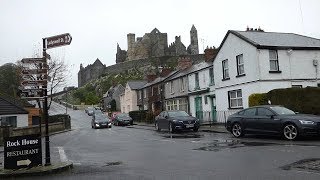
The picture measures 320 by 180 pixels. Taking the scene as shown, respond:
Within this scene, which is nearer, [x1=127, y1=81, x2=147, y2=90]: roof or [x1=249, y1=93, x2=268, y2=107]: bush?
[x1=249, y1=93, x2=268, y2=107]: bush

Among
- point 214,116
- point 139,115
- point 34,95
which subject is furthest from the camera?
point 139,115

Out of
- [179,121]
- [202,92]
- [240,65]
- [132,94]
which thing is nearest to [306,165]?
[179,121]

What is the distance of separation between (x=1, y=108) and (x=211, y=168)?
32.9 metres

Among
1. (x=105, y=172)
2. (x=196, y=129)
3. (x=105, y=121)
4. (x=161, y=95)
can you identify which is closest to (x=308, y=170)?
(x=105, y=172)

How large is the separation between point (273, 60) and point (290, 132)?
1172 centimetres

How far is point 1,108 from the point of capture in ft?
127

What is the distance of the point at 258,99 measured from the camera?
25.8 m

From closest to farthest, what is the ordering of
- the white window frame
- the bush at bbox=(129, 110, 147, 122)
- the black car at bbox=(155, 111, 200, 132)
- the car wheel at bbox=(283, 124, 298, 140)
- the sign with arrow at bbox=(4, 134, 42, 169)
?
the sign with arrow at bbox=(4, 134, 42, 169) < the car wheel at bbox=(283, 124, 298, 140) < the black car at bbox=(155, 111, 200, 132) < the white window frame < the bush at bbox=(129, 110, 147, 122)

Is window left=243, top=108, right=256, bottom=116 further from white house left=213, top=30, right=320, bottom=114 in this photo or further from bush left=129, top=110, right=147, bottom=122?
bush left=129, top=110, right=147, bottom=122

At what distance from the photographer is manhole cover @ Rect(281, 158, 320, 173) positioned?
31.2ft

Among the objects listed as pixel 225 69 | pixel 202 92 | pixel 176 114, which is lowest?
pixel 176 114

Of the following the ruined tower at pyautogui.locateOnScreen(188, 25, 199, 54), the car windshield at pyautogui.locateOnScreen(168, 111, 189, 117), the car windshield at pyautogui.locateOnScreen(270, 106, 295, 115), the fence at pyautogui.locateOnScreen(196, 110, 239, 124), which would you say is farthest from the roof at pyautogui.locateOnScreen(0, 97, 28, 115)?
the ruined tower at pyautogui.locateOnScreen(188, 25, 199, 54)

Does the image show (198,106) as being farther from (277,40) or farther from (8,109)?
(8,109)

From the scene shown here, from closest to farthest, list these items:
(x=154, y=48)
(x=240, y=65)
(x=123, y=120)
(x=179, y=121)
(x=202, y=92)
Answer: (x=179, y=121) → (x=240, y=65) → (x=202, y=92) → (x=123, y=120) → (x=154, y=48)
